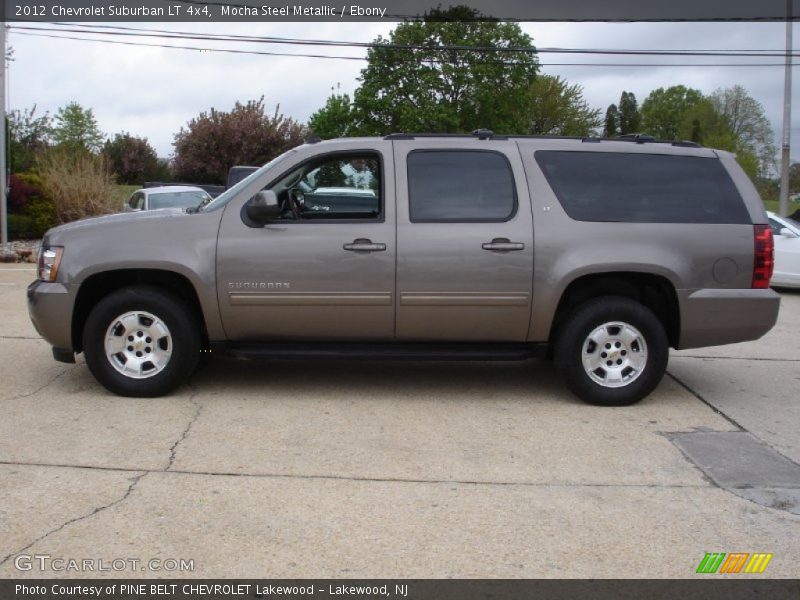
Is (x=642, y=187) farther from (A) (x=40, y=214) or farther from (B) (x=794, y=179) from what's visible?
(B) (x=794, y=179)

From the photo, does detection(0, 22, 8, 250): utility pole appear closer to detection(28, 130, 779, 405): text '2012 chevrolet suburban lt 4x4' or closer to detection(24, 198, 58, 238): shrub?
detection(24, 198, 58, 238): shrub

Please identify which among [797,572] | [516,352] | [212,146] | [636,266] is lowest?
[797,572]

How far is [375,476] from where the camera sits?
493 cm

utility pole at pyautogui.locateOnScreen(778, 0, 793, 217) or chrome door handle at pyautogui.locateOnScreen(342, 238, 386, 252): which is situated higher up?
utility pole at pyautogui.locateOnScreen(778, 0, 793, 217)

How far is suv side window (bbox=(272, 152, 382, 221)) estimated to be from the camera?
21.1 ft

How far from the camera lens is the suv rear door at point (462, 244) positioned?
20.4 feet

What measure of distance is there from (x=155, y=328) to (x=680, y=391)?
4.20m

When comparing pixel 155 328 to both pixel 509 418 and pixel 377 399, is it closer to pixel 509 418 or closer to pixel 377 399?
pixel 377 399

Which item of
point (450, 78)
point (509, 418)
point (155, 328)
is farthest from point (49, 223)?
point (450, 78)

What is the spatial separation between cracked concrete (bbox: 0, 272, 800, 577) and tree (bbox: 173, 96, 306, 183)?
43781mm

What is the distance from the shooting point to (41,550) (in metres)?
3.86

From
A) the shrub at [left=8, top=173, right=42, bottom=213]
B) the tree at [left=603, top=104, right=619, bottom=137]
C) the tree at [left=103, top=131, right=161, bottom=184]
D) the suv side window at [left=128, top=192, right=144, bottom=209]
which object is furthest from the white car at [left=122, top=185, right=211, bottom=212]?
the tree at [left=603, top=104, right=619, bottom=137]

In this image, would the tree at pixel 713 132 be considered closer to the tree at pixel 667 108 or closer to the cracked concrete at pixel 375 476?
the tree at pixel 667 108

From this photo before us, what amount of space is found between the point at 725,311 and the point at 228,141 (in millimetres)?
46093
